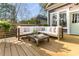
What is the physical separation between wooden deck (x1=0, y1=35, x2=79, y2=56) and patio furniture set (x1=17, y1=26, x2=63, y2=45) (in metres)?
0.09

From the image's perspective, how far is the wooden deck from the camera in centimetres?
266

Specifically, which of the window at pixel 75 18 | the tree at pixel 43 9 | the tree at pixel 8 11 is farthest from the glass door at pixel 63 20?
the tree at pixel 8 11

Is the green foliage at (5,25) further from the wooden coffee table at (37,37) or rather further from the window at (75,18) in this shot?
the window at (75,18)

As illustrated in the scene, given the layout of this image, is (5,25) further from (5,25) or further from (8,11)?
(8,11)

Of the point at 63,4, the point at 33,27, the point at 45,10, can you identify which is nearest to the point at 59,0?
the point at 63,4

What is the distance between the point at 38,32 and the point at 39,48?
281 millimetres

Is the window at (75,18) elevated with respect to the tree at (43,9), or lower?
lower

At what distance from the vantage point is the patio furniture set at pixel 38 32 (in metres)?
2.73

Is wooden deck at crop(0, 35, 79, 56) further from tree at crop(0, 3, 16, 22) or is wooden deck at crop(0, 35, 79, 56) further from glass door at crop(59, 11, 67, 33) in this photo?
tree at crop(0, 3, 16, 22)

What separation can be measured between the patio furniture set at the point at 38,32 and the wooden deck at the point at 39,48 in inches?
3.4

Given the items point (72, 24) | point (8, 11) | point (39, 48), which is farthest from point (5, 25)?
point (72, 24)

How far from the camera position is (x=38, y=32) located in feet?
9.04

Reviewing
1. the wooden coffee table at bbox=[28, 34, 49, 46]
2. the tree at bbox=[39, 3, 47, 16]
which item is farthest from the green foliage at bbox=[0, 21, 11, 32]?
the tree at bbox=[39, 3, 47, 16]

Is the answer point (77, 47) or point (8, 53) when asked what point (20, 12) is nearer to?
point (8, 53)
